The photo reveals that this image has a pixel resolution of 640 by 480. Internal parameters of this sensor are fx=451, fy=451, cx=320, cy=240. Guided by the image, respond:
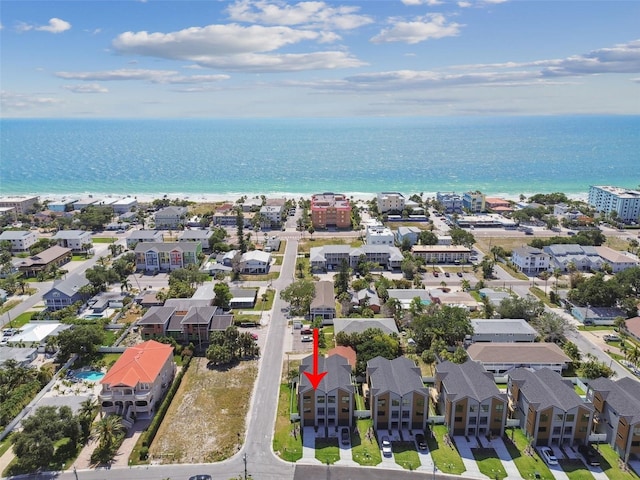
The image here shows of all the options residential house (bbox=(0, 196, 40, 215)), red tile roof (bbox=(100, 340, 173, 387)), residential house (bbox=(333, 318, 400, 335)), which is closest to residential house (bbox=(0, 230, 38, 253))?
residential house (bbox=(0, 196, 40, 215))

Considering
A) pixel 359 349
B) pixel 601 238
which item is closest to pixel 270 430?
pixel 359 349

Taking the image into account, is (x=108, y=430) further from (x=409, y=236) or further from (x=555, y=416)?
(x=409, y=236)

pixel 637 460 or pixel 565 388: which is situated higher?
pixel 565 388

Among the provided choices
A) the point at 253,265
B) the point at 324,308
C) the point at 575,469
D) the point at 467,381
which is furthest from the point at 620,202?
the point at 575,469

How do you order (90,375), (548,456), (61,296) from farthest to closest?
(61,296)
(90,375)
(548,456)

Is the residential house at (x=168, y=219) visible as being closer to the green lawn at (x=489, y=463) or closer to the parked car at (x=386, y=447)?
the parked car at (x=386, y=447)

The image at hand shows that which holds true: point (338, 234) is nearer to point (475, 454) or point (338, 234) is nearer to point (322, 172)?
point (475, 454)

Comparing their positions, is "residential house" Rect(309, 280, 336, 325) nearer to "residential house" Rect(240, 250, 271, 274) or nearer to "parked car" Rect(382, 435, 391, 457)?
"residential house" Rect(240, 250, 271, 274)
